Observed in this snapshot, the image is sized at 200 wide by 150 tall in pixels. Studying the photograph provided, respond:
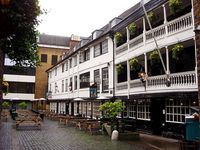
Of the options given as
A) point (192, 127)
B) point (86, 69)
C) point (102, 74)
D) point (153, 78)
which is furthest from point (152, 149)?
→ point (86, 69)

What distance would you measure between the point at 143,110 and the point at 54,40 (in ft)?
145

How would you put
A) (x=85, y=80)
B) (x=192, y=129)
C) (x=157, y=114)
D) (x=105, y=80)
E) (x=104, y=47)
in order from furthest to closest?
(x=85, y=80) < (x=104, y=47) < (x=105, y=80) < (x=157, y=114) < (x=192, y=129)

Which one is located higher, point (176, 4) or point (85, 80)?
point (176, 4)

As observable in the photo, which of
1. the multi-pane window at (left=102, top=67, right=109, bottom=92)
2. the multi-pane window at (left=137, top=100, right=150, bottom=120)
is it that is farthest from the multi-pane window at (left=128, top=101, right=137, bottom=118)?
the multi-pane window at (left=102, top=67, right=109, bottom=92)

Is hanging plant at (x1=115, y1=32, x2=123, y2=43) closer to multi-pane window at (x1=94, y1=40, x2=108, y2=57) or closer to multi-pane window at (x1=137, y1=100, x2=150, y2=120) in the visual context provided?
multi-pane window at (x1=94, y1=40, x2=108, y2=57)

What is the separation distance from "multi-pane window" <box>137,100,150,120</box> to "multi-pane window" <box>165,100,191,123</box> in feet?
6.89

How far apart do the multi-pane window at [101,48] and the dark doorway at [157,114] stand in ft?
30.7

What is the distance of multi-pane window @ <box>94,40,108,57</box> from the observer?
91.1 feet

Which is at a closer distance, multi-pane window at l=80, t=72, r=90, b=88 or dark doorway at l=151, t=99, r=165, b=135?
dark doorway at l=151, t=99, r=165, b=135

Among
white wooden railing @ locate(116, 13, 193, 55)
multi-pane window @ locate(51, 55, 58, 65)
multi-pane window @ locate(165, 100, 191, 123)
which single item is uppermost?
multi-pane window @ locate(51, 55, 58, 65)

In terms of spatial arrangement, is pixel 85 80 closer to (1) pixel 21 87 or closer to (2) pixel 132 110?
(2) pixel 132 110

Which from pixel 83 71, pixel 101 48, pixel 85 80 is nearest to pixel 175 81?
pixel 101 48

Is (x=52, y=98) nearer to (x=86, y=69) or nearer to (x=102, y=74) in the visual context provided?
(x=86, y=69)

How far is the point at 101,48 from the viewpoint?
28688mm
